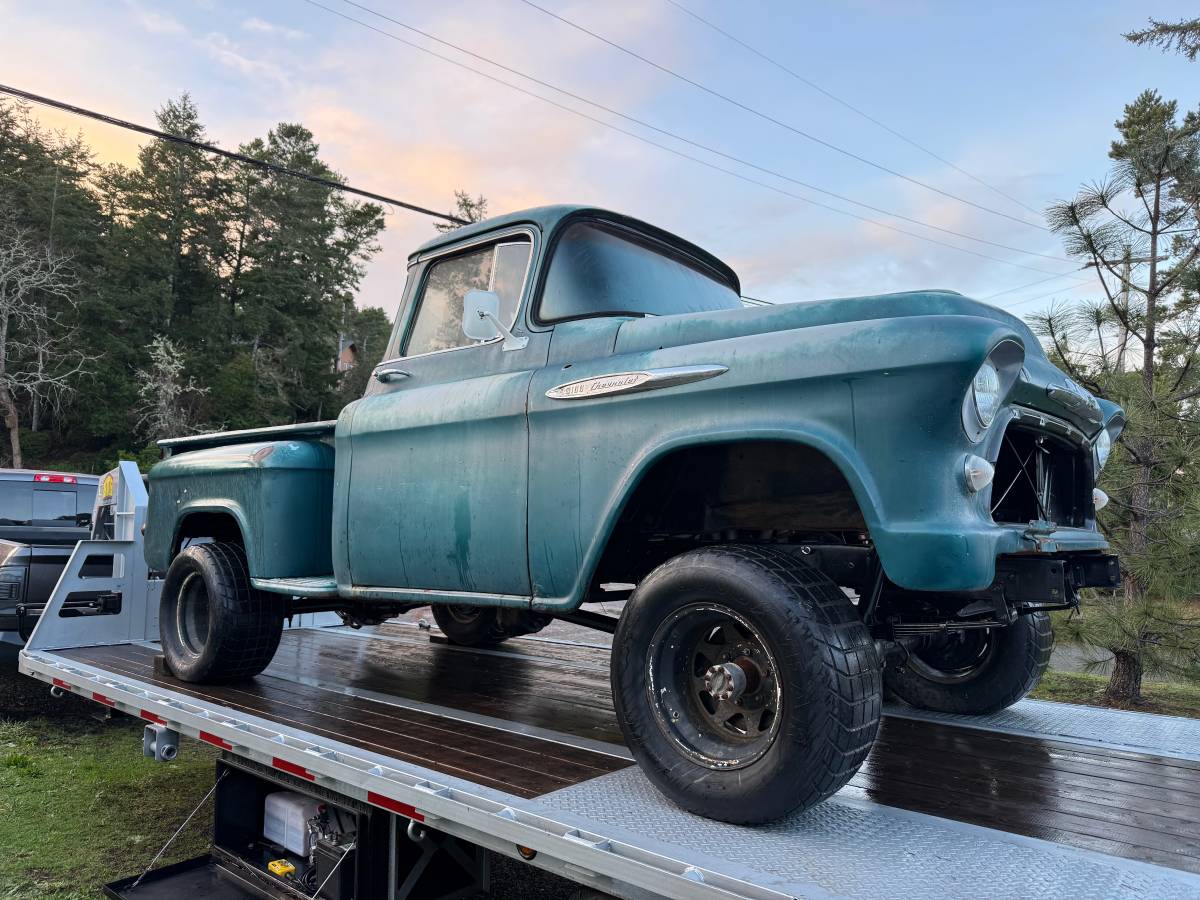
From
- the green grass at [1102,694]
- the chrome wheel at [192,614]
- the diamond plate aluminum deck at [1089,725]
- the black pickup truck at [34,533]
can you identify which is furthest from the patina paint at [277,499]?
the green grass at [1102,694]

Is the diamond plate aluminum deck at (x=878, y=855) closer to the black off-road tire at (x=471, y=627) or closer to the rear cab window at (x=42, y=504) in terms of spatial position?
the black off-road tire at (x=471, y=627)

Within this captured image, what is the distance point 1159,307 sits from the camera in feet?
23.0

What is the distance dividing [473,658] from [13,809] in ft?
8.95

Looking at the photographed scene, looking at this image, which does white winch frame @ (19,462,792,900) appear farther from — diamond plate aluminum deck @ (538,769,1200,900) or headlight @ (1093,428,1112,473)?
headlight @ (1093,428,1112,473)

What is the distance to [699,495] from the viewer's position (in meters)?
3.22

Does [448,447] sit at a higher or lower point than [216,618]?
higher

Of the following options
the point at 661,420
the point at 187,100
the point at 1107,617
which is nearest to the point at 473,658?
the point at 661,420

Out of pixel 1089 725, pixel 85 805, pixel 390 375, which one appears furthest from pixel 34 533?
pixel 1089 725

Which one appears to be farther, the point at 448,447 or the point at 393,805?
the point at 448,447

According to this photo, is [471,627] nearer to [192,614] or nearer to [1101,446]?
[192,614]

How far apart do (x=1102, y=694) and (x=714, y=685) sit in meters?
6.20

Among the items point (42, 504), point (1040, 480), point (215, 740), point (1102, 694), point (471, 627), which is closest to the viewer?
point (1040, 480)

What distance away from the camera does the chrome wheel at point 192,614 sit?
4812mm

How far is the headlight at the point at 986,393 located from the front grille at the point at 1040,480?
375 mm
